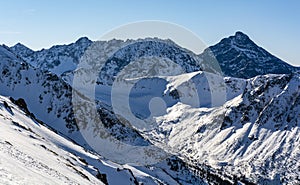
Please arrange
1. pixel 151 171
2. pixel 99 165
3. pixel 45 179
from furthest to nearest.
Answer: pixel 151 171 → pixel 99 165 → pixel 45 179

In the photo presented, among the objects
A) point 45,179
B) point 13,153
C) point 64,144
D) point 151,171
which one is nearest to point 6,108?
point 64,144

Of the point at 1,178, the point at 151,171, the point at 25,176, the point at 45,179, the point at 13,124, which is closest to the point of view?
the point at 1,178

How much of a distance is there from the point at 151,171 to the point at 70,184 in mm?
158097

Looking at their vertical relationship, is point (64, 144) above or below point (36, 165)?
below

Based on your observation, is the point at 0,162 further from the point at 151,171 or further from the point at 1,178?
the point at 151,171

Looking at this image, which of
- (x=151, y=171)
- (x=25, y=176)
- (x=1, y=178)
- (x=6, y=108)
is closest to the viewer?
(x=1, y=178)

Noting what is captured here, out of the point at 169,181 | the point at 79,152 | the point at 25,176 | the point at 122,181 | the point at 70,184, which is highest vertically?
the point at 25,176

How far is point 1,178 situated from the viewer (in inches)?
1178

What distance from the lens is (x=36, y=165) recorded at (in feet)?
144

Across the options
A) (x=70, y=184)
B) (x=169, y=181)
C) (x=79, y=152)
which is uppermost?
(x=70, y=184)

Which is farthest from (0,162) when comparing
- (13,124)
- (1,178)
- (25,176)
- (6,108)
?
(6,108)

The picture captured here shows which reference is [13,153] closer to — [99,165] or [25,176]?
[25,176]

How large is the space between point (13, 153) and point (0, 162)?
31.0 ft

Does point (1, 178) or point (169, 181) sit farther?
point (169, 181)
